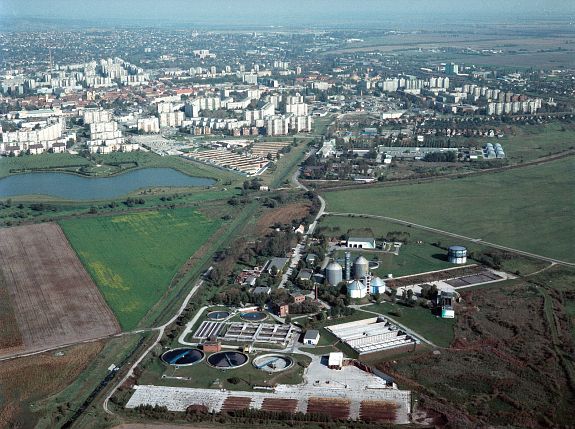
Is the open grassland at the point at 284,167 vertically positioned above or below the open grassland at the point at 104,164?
above

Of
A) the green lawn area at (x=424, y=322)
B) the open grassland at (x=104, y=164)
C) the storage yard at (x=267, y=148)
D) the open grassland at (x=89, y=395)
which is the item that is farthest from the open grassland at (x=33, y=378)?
the storage yard at (x=267, y=148)

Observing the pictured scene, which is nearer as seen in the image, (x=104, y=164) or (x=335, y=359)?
(x=335, y=359)

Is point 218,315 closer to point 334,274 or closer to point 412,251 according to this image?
point 334,274

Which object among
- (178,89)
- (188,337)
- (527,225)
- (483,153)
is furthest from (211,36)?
(188,337)

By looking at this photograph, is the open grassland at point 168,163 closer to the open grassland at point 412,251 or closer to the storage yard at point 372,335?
the open grassland at point 412,251

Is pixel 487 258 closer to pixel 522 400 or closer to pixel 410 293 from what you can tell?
pixel 410 293

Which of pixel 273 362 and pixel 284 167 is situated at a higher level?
pixel 273 362

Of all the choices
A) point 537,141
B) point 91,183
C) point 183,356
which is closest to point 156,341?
point 183,356
